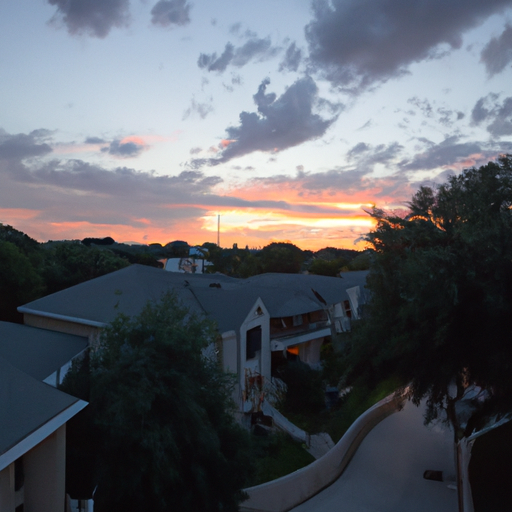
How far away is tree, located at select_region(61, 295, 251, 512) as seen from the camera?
10758 mm

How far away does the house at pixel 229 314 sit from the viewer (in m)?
21.7

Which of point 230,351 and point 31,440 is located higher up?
point 31,440

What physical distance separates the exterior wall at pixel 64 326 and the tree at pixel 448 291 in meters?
11.0

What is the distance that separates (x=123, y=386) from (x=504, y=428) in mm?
14648

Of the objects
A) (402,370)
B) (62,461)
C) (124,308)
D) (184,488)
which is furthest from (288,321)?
(62,461)

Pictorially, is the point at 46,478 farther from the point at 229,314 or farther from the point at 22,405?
the point at 229,314

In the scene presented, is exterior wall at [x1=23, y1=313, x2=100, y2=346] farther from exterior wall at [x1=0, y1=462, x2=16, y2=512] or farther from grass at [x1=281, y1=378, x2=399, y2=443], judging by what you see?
grass at [x1=281, y1=378, x2=399, y2=443]

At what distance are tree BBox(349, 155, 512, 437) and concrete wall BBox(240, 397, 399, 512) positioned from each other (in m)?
5.06

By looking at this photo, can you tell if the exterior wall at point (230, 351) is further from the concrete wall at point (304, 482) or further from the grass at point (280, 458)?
the concrete wall at point (304, 482)

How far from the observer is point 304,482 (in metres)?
18.4

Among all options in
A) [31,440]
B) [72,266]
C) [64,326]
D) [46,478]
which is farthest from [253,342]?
[72,266]

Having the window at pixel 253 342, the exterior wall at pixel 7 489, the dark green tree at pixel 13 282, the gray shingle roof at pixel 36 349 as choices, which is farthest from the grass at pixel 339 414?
the exterior wall at pixel 7 489

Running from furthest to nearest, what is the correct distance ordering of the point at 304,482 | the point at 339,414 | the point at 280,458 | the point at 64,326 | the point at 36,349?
the point at 339,414
the point at 64,326
the point at 280,458
the point at 304,482
the point at 36,349

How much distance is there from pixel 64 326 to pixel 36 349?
4925 millimetres
